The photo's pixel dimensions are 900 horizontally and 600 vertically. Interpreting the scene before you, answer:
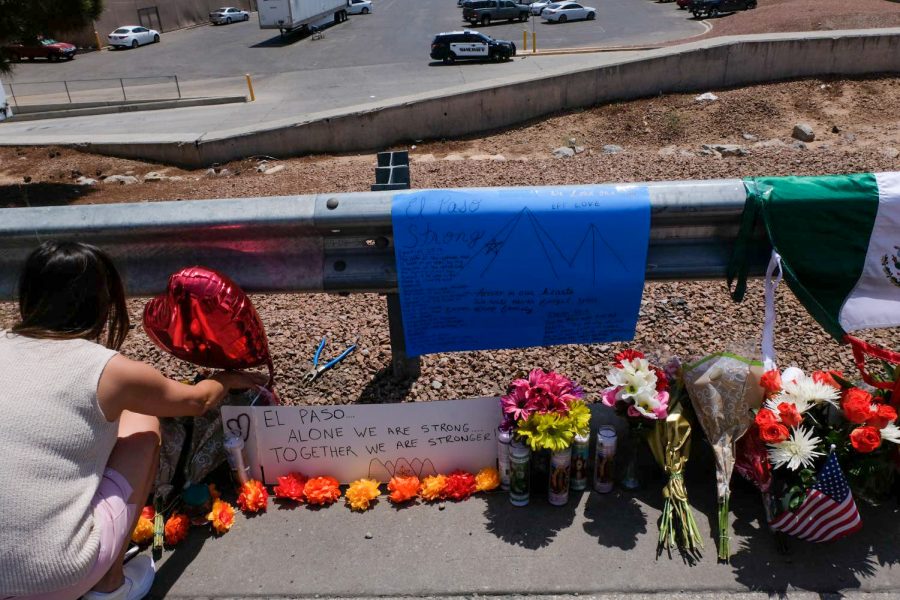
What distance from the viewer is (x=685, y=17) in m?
34.3

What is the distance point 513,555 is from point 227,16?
166 ft

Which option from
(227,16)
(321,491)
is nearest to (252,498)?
(321,491)

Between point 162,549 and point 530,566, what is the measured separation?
1405 millimetres

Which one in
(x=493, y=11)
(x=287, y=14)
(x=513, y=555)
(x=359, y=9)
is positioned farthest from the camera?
(x=359, y=9)

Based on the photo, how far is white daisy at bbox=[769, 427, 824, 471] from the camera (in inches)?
95.1

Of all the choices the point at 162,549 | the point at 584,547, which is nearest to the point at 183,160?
the point at 162,549

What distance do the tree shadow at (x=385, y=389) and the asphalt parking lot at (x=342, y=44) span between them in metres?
20.6

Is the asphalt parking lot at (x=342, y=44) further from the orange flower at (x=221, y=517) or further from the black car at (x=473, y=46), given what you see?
the orange flower at (x=221, y=517)

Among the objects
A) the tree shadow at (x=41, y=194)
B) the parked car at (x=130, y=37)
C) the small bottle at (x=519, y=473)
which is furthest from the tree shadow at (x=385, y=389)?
the parked car at (x=130, y=37)

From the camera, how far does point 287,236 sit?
9.37 ft

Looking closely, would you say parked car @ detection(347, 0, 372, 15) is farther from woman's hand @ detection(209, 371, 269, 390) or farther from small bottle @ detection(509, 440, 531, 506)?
small bottle @ detection(509, 440, 531, 506)

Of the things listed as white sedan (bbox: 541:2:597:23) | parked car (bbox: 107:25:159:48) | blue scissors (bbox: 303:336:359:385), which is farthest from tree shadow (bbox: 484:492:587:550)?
parked car (bbox: 107:25:159:48)

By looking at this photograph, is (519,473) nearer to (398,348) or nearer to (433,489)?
(433,489)

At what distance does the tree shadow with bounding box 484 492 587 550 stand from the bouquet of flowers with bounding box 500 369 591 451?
10.7 inches
